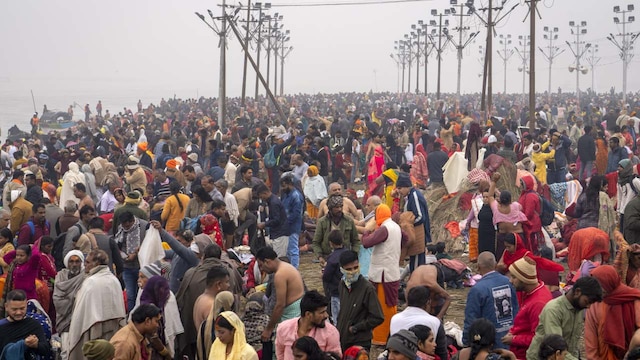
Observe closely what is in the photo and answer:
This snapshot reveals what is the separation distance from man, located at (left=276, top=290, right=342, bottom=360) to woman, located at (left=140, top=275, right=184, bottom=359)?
146cm

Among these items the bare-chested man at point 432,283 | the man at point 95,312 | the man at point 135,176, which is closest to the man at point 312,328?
the bare-chested man at point 432,283

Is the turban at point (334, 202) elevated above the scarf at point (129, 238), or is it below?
above

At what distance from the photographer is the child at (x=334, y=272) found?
948 cm

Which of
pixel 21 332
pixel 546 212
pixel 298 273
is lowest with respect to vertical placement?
pixel 21 332

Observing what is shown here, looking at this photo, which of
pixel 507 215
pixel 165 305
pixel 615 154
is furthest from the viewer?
pixel 615 154

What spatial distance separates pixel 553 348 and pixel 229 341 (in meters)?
2.37

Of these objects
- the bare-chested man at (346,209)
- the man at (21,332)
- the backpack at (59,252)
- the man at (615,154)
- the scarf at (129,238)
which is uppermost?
the man at (615,154)

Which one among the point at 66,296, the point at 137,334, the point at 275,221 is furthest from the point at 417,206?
the point at 137,334

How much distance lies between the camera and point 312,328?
7.25 metres

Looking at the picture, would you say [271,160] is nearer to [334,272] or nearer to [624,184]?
[624,184]

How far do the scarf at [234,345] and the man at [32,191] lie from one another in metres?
7.86

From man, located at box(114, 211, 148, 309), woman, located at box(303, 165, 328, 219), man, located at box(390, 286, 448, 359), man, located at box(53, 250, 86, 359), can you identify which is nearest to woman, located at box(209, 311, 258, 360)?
man, located at box(390, 286, 448, 359)

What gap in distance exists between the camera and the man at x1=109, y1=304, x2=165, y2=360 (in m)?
7.14

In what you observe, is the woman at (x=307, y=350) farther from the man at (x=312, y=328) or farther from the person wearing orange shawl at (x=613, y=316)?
the person wearing orange shawl at (x=613, y=316)
